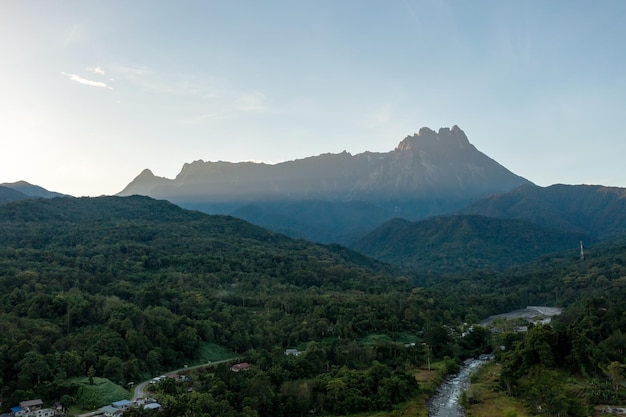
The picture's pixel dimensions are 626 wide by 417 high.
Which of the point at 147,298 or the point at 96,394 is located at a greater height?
the point at 147,298

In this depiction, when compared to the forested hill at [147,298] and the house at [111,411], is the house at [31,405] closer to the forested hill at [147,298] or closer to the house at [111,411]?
the forested hill at [147,298]

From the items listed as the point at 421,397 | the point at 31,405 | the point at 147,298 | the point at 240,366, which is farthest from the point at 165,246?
the point at 421,397

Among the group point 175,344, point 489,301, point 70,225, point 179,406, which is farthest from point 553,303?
point 70,225

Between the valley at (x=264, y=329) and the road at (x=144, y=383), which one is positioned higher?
the valley at (x=264, y=329)

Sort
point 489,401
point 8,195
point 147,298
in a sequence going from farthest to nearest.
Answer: point 8,195 < point 147,298 < point 489,401

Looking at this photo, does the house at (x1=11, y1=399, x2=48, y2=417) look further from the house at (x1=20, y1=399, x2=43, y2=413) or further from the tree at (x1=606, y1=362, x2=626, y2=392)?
the tree at (x1=606, y1=362, x2=626, y2=392)

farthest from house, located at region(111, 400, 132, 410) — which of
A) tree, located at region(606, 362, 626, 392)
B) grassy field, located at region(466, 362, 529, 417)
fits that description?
tree, located at region(606, 362, 626, 392)

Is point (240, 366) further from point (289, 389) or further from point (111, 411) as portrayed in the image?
point (111, 411)

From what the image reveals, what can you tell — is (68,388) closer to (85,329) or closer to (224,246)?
(85,329)

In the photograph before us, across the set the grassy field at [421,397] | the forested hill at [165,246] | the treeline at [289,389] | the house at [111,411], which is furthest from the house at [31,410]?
the forested hill at [165,246]
